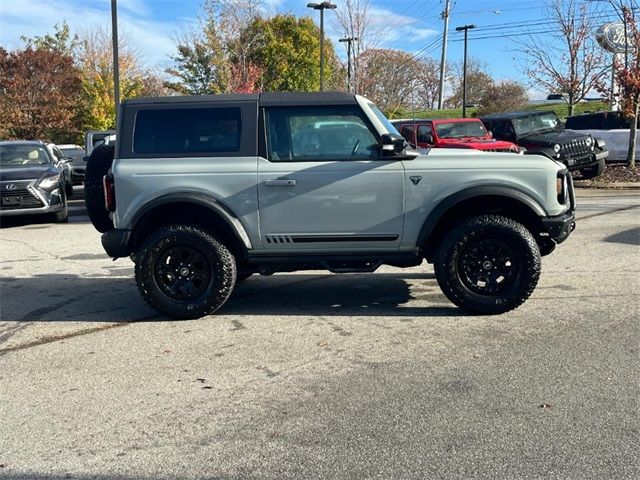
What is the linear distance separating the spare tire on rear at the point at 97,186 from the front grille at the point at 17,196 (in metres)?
6.54

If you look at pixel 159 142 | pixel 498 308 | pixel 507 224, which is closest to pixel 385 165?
pixel 507 224

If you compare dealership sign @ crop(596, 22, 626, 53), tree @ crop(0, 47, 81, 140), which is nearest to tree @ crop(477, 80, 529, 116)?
dealership sign @ crop(596, 22, 626, 53)

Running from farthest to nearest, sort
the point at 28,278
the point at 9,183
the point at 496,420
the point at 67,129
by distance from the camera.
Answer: the point at 67,129 → the point at 9,183 → the point at 28,278 → the point at 496,420

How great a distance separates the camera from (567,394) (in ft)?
13.1

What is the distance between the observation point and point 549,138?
16.2 m

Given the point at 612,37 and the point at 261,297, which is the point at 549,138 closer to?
the point at 612,37

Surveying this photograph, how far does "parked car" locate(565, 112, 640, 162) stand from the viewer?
19922 millimetres

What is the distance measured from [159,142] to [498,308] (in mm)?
3320

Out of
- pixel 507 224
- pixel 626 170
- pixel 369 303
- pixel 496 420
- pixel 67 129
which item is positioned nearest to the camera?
pixel 496 420

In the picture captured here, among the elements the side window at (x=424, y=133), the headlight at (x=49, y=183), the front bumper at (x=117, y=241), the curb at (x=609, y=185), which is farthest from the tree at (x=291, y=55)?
the front bumper at (x=117, y=241)

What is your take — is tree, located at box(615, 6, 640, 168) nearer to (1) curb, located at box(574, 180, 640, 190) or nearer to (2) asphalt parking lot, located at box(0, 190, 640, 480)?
(1) curb, located at box(574, 180, 640, 190)

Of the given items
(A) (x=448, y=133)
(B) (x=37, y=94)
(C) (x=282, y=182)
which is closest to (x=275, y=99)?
(C) (x=282, y=182)

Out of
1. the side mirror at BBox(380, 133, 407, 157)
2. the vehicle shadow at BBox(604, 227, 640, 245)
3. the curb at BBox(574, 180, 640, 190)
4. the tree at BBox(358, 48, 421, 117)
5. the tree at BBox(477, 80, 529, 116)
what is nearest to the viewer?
the side mirror at BBox(380, 133, 407, 157)

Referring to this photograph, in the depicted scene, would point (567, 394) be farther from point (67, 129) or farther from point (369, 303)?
point (67, 129)
